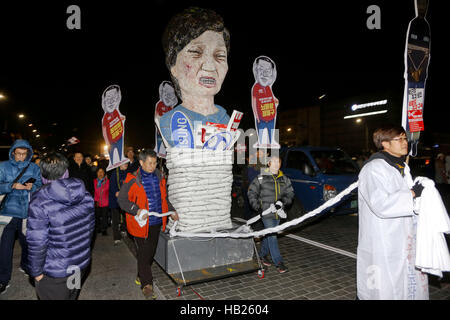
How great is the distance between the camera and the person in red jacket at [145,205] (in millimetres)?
3684

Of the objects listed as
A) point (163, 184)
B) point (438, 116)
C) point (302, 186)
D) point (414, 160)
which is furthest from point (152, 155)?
point (438, 116)

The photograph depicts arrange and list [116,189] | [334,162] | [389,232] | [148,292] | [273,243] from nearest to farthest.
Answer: [389,232] < [148,292] < [273,243] < [116,189] < [334,162]

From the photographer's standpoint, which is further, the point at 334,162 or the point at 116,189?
the point at 334,162

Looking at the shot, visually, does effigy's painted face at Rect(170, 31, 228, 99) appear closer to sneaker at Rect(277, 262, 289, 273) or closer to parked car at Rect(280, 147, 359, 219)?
sneaker at Rect(277, 262, 289, 273)

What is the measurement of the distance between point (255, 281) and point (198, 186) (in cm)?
166

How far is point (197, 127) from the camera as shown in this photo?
436 cm

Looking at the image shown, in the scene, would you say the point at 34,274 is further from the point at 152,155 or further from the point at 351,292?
the point at 351,292

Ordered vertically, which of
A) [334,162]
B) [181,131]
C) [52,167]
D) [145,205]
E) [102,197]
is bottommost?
[102,197]

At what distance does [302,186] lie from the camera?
297 inches

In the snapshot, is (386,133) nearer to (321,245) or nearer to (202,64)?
(202,64)

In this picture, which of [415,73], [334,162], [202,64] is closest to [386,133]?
[415,73]

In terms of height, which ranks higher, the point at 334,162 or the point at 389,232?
the point at 334,162

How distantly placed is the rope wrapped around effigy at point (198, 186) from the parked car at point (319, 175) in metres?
3.61

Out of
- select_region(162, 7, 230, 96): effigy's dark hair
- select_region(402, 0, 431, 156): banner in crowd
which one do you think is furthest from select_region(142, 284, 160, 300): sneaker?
select_region(402, 0, 431, 156): banner in crowd
